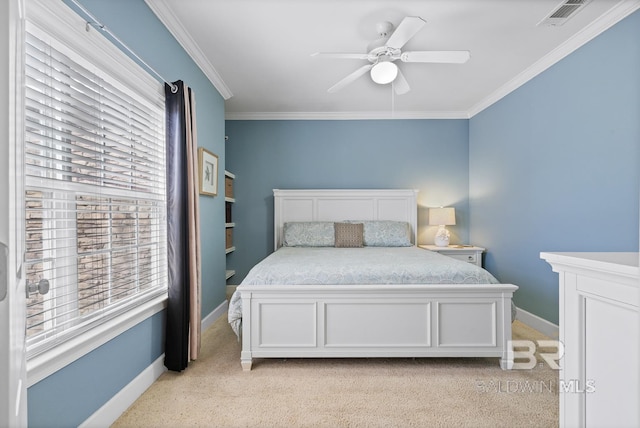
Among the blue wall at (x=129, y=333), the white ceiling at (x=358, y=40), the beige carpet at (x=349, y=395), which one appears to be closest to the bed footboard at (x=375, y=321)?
the beige carpet at (x=349, y=395)

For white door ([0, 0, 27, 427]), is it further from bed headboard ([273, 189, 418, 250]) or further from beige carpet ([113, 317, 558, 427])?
bed headboard ([273, 189, 418, 250])

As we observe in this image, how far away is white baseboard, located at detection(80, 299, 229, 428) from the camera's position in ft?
5.27

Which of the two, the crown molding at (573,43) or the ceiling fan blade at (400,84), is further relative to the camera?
the ceiling fan blade at (400,84)

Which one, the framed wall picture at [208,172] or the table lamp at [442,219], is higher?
the framed wall picture at [208,172]

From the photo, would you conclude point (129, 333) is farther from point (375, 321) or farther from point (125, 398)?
point (375, 321)

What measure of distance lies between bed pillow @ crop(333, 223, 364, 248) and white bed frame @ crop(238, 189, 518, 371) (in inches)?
61.5

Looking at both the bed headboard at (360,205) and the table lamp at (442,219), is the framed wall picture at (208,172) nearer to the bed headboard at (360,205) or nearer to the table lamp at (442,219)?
the bed headboard at (360,205)

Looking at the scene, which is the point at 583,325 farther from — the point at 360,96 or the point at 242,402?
the point at 360,96

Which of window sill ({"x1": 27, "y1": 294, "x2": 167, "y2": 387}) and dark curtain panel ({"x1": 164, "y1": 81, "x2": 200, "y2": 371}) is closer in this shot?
window sill ({"x1": 27, "y1": 294, "x2": 167, "y2": 387})

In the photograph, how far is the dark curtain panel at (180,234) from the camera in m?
2.21

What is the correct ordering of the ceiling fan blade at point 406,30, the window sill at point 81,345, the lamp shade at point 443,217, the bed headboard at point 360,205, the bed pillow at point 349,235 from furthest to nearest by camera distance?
the bed headboard at point 360,205
the lamp shade at point 443,217
the bed pillow at point 349,235
the ceiling fan blade at point 406,30
the window sill at point 81,345

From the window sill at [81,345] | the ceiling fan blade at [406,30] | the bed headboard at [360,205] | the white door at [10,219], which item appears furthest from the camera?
the bed headboard at [360,205]

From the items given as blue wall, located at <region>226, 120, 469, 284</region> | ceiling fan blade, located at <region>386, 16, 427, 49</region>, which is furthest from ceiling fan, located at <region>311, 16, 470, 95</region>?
blue wall, located at <region>226, 120, 469, 284</region>

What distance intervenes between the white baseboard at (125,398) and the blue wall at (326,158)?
2356 millimetres
